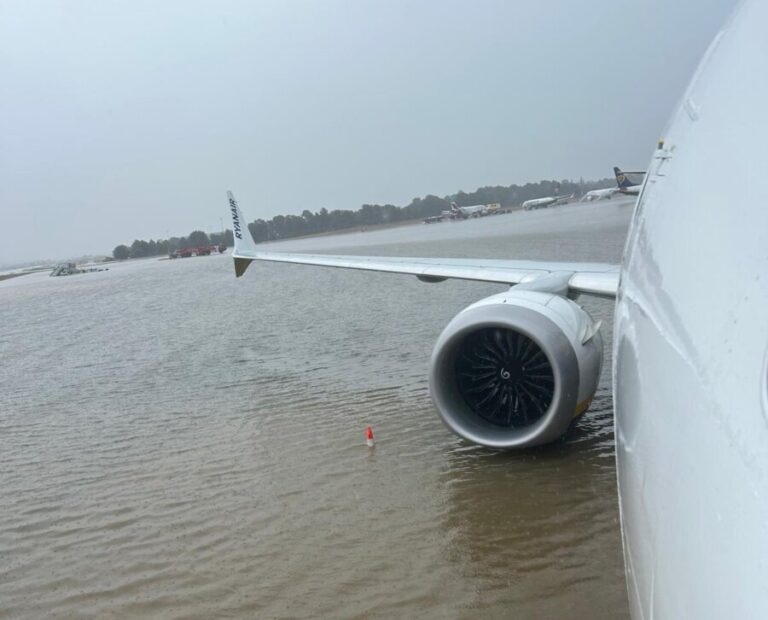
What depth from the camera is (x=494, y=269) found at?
8.92 metres

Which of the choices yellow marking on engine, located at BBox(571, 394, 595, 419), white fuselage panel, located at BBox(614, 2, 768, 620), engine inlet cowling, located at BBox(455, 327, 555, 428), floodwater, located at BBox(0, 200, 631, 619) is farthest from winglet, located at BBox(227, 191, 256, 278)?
white fuselage panel, located at BBox(614, 2, 768, 620)

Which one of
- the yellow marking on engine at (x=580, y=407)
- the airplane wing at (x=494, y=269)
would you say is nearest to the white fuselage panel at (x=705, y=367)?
the airplane wing at (x=494, y=269)

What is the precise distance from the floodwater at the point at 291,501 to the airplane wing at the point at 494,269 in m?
1.50

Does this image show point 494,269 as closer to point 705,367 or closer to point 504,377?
point 504,377

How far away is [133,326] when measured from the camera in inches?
808

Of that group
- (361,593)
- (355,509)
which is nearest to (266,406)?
(355,509)

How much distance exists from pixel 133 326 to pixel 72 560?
1558 cm

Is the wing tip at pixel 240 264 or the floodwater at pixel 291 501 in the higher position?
the wing tip at pixel 240 264

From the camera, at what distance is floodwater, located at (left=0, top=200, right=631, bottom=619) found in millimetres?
4750

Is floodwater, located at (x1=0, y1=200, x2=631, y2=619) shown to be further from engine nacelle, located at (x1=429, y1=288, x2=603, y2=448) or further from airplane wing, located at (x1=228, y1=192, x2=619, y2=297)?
airplane wing, located at (x1=228, y1=192, x2=619, y2=297)

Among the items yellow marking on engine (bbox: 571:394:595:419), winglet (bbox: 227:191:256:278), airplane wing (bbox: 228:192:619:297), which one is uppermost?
winglet (bbox: 227:191:256:278)

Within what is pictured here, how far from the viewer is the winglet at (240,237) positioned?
A: 1348 cm

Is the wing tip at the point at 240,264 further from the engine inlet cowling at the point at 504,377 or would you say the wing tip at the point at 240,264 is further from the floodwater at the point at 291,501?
the engine inlet cowling at the point at 504,377

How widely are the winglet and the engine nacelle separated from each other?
25.6ft
